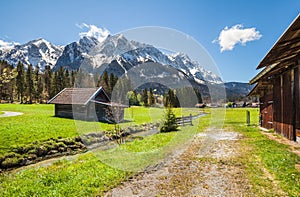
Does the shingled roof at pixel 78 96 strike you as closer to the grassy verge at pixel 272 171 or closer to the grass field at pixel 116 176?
the grass field at pixel 116 176

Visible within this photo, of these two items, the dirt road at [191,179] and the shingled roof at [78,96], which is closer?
the dirt road at [191,179]

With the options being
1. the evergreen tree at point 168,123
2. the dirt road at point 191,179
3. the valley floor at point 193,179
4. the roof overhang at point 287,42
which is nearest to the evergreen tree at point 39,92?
the evergreen tree at point 168,123

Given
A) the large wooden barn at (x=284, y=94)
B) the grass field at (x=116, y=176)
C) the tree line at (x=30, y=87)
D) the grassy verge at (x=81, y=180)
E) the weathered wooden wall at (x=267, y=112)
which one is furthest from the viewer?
the tree line at (x=30, y=87)

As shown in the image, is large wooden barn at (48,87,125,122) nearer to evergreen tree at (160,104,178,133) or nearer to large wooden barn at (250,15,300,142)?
evergreen tree at (160,104,178,133)

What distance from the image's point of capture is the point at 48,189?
5.72m

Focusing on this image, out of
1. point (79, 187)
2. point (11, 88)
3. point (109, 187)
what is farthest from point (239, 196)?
point (11, 88)

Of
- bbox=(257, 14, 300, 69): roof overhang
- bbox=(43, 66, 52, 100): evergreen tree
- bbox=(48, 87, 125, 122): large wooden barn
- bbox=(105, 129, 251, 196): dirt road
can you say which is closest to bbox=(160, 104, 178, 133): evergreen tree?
bbox=(48, 87, 125, 122): large wooden barn

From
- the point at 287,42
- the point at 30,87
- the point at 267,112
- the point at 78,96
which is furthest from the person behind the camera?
the point at 30,87

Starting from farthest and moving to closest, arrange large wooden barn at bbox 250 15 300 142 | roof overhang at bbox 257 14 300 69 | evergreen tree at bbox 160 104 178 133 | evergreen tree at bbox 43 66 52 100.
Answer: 1. evergreen tree at bbox 43 66 52 100
2. evergreen tree at bbox 160 104 178 133
3. large wooden barn at bbox 250 15 300 142
4. roof overhang at bbox 257 14 300 69

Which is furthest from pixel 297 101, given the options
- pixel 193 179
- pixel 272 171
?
pixel 193 179

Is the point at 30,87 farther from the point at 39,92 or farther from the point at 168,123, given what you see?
the point at 168,123

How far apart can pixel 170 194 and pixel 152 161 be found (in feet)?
10.5

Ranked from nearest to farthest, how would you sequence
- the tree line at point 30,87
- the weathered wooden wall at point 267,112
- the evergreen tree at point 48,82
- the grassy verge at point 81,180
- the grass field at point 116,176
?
the grass field at point 116,176 → the grassy verge at point 81,180 → the weathered wooden wall at point 267,112 → the tree line at point 30,87 → the evergreen tree at point 48,82

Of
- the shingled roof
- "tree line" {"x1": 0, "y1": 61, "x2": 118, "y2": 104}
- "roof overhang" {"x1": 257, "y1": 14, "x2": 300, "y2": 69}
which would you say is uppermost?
"tree line" {"x1": 0, "y1": 61, "x2": 118, "y2": 104}
